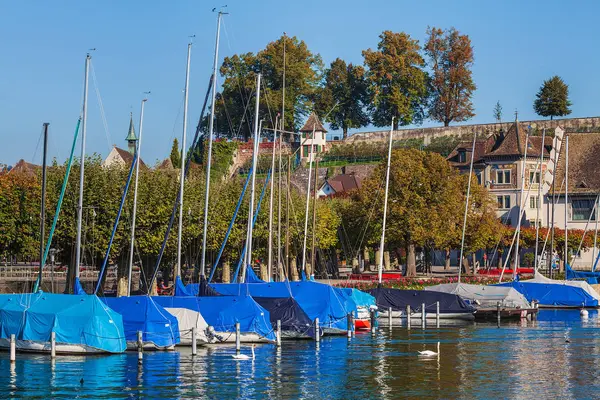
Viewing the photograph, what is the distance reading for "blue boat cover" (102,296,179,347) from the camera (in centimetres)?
4603

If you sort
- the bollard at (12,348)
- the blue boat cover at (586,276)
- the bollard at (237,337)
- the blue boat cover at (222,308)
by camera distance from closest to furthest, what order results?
the bollard at (12,348) → the bollard at (237,337) → the blue boat cover at (222,308) → the blue boat cover at (586,276)

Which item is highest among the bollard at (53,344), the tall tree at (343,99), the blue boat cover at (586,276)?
the tall tree at (343,99)

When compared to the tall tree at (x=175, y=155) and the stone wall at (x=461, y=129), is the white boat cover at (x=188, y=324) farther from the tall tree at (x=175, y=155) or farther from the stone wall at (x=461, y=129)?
the tall tree at (x=175, y=155)

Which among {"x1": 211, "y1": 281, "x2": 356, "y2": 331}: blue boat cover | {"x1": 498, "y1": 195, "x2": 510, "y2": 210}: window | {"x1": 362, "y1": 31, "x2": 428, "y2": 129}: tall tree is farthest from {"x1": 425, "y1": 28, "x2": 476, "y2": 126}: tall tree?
{"x1": 211, "y1": 281, "x2": 356, "y2": 331}: blue boat cover

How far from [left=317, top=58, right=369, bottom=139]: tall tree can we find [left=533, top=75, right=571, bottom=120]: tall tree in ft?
79.4

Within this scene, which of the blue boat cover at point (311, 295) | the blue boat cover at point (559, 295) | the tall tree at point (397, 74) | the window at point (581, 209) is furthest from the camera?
the tall tree at point (397, 74)

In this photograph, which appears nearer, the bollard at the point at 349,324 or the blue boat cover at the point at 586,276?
the bollard at the point at 349,324

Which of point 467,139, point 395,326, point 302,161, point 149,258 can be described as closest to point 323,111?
point 302,161

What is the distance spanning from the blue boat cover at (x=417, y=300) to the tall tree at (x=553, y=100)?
267 ft

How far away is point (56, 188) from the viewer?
232 feet

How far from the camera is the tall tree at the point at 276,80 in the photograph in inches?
5848

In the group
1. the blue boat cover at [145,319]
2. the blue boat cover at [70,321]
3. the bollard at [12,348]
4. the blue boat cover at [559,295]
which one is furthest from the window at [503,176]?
the bollard at [12,348]

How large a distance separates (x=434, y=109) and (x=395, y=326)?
8966cm

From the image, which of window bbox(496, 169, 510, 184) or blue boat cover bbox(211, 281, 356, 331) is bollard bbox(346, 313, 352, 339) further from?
window bbox(496, 169, 510, 184)
